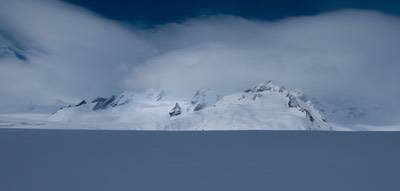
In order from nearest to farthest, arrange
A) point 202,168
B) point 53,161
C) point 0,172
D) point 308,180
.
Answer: point 308,180, point 0,172, point 202,168, point 53,161

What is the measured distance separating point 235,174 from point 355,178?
49.2 ft

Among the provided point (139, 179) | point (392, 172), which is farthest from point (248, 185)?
point (392, 172)

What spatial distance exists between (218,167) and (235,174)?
9847mm

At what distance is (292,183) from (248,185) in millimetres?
5739

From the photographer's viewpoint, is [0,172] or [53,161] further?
[53,161]

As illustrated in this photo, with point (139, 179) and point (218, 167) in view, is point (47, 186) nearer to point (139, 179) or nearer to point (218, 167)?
point (139, 179)

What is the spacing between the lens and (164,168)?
68.8 meters

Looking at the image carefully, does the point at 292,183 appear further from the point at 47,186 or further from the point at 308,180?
the point at 47,186

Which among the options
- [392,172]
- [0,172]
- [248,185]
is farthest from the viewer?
[392,172]

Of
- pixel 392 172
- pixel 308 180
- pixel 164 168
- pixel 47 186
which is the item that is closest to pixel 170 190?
pixel 47 186

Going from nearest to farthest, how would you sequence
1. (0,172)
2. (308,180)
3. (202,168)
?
(308,180), (0,172), (202,168)

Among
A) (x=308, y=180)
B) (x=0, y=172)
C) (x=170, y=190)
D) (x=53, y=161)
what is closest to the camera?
(x=170, y=190)

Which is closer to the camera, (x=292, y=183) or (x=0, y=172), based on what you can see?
(x=292, y=183)

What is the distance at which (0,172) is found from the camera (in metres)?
58.4
